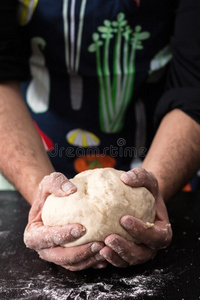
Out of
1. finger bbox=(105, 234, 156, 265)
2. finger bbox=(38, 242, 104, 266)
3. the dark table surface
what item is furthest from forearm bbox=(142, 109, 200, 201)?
finger bbox=(38, 242, 104, 266)

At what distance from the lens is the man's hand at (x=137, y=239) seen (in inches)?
44.0

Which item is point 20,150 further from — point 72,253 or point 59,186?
point 72,253

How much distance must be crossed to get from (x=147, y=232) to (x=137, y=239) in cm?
4

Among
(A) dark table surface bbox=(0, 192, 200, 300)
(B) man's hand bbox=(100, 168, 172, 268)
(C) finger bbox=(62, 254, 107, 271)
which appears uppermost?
(B) man's hand bbox=(100, 168, 172, 268)

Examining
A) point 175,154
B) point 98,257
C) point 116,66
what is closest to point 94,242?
point 98,257

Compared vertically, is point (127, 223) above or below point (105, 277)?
above

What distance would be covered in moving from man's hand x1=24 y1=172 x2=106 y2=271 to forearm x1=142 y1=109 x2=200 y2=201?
0.41m

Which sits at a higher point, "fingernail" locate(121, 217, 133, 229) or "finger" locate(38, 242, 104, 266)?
"fingernail" locate(121, 217, 133, 229)

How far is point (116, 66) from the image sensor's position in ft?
5.88

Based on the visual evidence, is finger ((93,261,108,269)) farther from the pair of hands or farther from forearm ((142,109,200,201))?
forearm ((142,109,200,201))

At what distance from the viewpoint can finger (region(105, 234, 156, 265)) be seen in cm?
111

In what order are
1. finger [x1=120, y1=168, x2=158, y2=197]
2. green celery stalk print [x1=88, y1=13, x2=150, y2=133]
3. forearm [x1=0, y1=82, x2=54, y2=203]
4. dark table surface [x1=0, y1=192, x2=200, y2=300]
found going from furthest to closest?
green celery stalk print [x1=88, y1=13, x2=150, y2=133], forearm [x1=0, y1=82, x2=54, y2=203], finger [x1=120, y1=168, x2=158, y2=197], dark table surface [x1=0, y1=192, x2=200, y2=300]

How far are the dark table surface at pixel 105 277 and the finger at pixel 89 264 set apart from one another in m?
0.03

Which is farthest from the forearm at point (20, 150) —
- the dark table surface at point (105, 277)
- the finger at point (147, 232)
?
the finger at point (147, 232)
